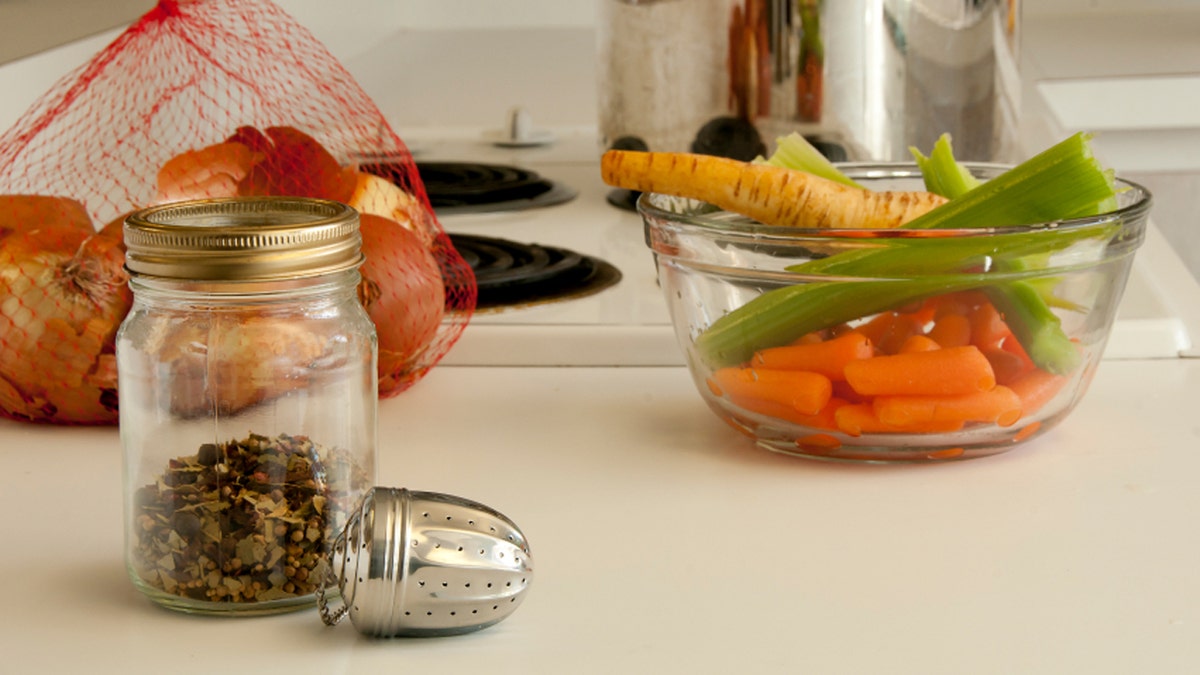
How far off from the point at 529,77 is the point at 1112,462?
1.81 metres

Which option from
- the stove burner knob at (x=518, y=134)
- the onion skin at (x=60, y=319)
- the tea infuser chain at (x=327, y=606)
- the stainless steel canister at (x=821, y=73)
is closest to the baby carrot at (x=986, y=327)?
the tea infuser chain at (x=327, y=606)

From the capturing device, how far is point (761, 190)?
2.52 feet

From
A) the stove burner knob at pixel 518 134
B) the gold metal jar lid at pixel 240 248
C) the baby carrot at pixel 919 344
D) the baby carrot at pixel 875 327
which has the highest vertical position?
the gold metal jar lid at pixel 240 248

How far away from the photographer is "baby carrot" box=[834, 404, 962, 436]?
0.70 m

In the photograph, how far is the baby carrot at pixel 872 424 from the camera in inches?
27.7

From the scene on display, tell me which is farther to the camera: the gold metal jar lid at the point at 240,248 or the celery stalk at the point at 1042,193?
the celery stalk at the point at 1042,193

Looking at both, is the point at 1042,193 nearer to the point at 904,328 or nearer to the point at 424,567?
the point at 904,328

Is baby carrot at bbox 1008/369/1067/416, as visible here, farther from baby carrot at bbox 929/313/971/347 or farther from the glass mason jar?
the glass mason jar

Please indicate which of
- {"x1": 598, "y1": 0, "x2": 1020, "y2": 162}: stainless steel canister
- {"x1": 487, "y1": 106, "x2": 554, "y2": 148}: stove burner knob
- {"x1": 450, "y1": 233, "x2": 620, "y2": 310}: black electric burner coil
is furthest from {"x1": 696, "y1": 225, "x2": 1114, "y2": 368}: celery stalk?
{"x1": 487, "y1": 106, "x2": 554, "y2": 148}: stove burner knob

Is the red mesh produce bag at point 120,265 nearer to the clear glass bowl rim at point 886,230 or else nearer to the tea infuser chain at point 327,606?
the clear glass bowl rim at point 886,230

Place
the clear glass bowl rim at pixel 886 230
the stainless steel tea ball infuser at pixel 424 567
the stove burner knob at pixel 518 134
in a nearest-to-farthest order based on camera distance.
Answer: the stainless steel tea ball infuser at pixel 424 567, the clear glass bowl rim at pixel 886 230, the stove burner knob at pixel 518 134

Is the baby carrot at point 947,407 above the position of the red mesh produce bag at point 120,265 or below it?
below

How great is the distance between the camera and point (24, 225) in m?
0.79

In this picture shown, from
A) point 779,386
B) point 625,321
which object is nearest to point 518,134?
point 625,321
